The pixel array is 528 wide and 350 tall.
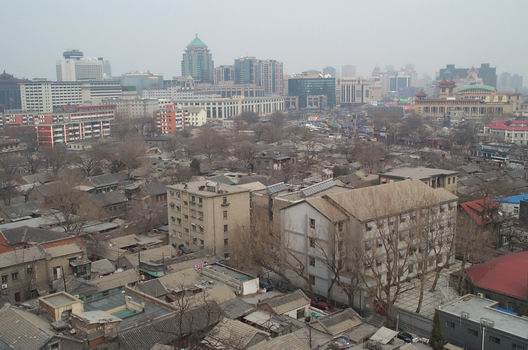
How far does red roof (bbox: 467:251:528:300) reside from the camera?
8664 millimetres

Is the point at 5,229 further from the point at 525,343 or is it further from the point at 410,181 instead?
the point at 525,343

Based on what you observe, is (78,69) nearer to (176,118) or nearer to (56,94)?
(56,94)

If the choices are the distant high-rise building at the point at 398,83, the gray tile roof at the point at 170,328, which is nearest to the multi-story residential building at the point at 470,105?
the gray tile roof at the point at 170,328

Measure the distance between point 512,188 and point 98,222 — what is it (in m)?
11.8

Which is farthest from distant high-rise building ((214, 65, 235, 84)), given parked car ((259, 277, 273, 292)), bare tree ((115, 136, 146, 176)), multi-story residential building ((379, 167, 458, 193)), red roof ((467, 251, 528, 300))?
red roof ((467, 251, 528, 300))

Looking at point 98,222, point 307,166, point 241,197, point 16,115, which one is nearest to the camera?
point 241,197

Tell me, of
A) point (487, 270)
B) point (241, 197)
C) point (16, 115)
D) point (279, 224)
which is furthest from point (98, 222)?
point (16, 115)

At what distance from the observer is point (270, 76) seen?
7456cm

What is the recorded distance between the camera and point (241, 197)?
39.6 ft

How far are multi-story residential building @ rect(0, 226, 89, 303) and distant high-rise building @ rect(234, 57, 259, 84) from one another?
64075 millimetres

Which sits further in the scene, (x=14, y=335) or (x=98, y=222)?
(x=98, y=222)

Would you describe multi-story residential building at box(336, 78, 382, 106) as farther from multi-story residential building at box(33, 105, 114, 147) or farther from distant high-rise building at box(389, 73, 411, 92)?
multi-story residential building at box(33, 105, 114, 147)

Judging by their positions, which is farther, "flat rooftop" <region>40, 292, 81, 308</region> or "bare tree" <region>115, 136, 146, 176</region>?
"bare tree" <region>115, 136, 146, 176</region>

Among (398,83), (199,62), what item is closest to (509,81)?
(398,83)
